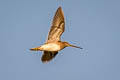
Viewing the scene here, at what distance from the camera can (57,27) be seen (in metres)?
15.0

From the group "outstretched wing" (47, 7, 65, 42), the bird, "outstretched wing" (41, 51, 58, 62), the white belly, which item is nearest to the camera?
the white belly

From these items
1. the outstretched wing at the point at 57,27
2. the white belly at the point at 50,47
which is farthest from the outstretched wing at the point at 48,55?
the white belly at the point at 50,47

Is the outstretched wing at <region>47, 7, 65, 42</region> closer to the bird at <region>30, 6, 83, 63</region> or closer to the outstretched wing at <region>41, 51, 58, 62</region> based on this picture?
the bird at <region>30, 6, 83, 63</region>

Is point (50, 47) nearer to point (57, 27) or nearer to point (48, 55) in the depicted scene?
point (48, 55)

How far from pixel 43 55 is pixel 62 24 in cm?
180

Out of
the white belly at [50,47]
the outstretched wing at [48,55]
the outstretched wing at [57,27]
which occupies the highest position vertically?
the outstretched wing at [57,27]

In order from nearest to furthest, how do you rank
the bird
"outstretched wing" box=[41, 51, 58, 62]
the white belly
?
the white belly < the bird < "outstretched wing" box=[41, 51, 58, 62]

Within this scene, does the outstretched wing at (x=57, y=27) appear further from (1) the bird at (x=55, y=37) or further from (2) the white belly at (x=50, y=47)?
(2) the white belly at (x=50, y=47)

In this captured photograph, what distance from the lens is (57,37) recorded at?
14953 mm

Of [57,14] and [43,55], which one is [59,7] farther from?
[43,55]

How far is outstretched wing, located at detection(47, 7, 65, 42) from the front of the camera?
1475cm

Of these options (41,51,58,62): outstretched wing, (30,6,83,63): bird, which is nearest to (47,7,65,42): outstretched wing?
(30,6,83,63): bird

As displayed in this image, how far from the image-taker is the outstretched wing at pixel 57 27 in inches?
581

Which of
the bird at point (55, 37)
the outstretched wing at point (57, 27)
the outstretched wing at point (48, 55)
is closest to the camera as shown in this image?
the bird at point (55, 37)
